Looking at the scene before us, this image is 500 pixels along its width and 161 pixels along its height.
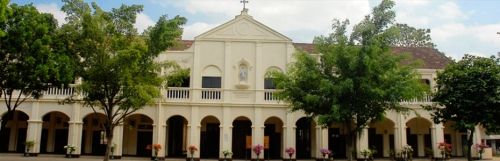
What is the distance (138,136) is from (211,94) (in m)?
6.42

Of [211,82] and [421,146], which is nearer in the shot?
[211,82]

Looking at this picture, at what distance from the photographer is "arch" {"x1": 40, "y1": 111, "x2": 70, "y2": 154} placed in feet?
103

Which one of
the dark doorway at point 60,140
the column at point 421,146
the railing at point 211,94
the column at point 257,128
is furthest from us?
the column at point 421,146

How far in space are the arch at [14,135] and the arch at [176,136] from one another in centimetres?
964

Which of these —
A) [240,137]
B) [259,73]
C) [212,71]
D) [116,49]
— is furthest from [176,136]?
[116,49]

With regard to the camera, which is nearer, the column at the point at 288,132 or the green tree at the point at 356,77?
the green tree at the point at 356,77

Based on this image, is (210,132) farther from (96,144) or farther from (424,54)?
(424,54)

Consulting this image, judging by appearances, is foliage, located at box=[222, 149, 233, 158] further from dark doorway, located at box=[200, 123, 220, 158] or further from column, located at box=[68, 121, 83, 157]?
column, located at box=[68, 121, 83, 157]

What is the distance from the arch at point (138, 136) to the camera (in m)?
31.5

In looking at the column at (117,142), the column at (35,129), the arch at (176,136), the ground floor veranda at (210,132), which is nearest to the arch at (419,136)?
the ground floor veranda at (210,132)

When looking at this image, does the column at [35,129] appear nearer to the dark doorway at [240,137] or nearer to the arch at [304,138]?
the dark doorway at [240,137]

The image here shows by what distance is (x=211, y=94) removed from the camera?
2920cm

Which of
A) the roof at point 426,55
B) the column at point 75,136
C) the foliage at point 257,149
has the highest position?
the roof at point 426,55

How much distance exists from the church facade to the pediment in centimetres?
6
